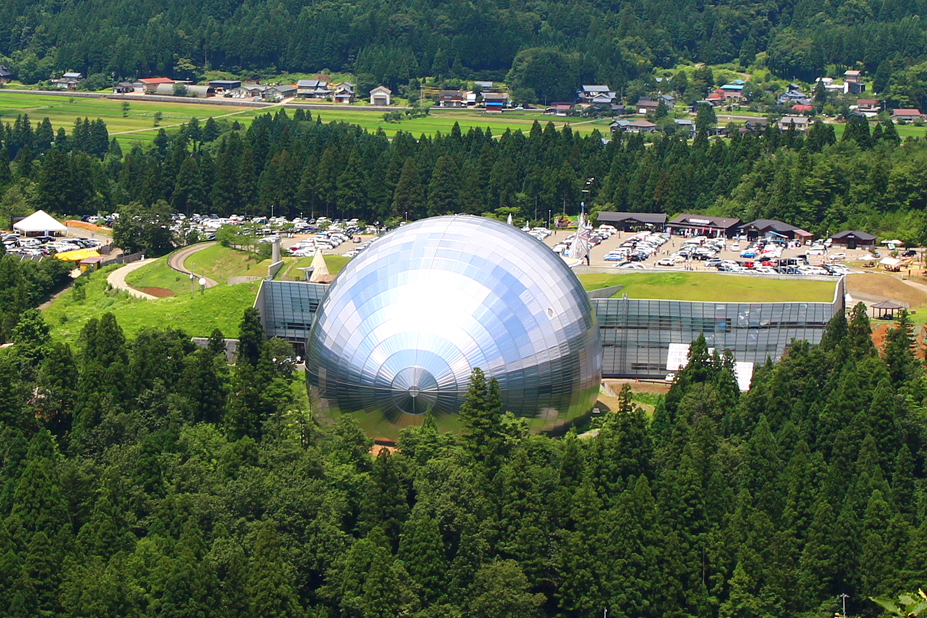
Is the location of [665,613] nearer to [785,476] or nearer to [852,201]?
[785,476]

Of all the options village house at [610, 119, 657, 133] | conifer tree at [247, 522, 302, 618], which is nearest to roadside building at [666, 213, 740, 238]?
village house at [610, 119, 657, 133]

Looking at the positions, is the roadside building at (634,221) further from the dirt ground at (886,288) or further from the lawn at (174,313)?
the lawn at (174,313)

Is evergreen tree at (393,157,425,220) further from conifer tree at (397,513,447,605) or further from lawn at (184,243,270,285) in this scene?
conifer tree at (397,513,447,605)

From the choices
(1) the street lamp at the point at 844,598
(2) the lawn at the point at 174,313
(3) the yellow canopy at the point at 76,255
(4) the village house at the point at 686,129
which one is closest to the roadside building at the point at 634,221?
(3) the yellow canopy at the point at 76,255

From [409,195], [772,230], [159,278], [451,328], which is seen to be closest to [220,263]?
[159,278]

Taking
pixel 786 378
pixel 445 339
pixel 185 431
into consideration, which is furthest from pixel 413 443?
pixel 786 378

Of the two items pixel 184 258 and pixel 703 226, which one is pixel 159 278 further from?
pixel 703 226
